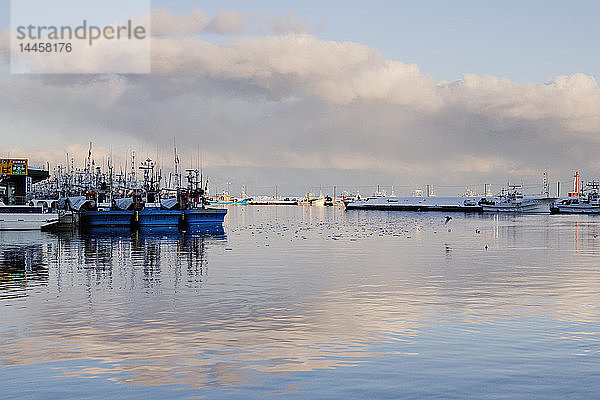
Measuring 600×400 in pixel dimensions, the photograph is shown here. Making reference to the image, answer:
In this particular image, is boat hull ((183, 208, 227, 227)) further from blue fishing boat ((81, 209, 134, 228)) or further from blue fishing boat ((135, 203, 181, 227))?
blue fishing boat ((81, 209, 134, 228))

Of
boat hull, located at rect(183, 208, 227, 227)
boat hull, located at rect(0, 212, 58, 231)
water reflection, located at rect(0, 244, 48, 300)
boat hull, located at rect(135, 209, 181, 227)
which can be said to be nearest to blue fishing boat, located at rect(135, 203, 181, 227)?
boat hull, located at rect(135, 209, 181, 227)

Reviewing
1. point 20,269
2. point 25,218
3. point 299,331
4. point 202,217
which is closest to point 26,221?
point 25,218

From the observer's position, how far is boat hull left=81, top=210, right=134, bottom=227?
94.6 m

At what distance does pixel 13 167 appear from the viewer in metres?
100

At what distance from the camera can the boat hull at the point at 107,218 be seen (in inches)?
3723

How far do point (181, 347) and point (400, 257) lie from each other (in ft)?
100

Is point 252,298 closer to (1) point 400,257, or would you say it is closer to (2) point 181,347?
(2) point 181,347

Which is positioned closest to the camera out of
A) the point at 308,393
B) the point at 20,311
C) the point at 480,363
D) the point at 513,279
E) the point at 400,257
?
the point at 308,393

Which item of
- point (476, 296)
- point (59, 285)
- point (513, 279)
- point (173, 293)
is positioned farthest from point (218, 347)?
point (513, 279)

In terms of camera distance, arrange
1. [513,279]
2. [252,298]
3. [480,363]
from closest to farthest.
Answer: [480,363] → [252,298] → [513,279]

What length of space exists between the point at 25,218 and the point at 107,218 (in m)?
15.2

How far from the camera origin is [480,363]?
16.0 metres

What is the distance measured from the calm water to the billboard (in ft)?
215

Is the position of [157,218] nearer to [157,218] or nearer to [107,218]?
[157,218]
